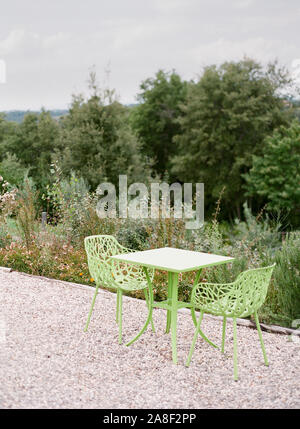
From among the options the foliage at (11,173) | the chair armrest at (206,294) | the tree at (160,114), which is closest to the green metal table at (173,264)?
the chair armrest at (206,294)

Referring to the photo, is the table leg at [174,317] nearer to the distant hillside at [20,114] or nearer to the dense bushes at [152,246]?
the dense bushes at [152,246]

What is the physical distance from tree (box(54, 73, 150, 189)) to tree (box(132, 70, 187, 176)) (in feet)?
25.8

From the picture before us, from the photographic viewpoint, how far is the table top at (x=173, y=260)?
146 inches

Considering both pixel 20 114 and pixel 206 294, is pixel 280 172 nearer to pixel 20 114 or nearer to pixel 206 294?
pixel 20 114

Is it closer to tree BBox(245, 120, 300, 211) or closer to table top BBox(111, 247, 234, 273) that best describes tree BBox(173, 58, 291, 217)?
tree BBox(245, 120, 300, 211)

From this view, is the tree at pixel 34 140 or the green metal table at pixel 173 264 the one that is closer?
the green metal table at pixel 173 264

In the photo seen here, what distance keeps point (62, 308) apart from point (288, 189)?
16.1 metres

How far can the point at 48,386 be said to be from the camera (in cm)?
315

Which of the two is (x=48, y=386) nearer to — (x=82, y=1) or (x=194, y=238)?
(x=194, y=238)

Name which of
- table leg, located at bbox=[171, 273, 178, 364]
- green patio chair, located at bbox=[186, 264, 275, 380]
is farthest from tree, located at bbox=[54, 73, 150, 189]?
green patio chair, located at bbox=[186, 264, 275, 380]

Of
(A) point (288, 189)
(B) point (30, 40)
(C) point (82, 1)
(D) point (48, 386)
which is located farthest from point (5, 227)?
(A) point (288, 189)

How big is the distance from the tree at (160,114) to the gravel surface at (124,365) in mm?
20546

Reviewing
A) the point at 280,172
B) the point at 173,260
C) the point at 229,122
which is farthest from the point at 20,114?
the point at 173,260
